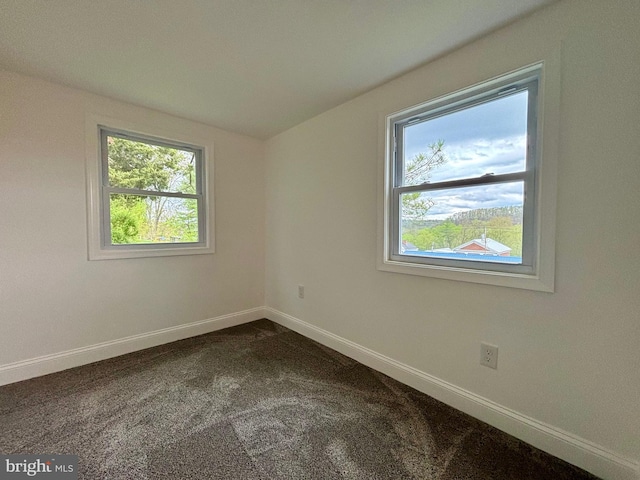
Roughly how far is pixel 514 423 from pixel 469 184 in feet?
4.47

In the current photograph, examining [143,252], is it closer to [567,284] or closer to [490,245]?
[490,245]

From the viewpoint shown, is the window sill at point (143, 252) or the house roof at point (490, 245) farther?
the window sill at point (143, 252)

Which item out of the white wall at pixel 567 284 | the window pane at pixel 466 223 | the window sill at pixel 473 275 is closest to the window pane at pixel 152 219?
the white wall at pixel 567 284

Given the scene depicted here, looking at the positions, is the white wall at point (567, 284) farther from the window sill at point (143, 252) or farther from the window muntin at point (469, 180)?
the window sill at point (143, 252)

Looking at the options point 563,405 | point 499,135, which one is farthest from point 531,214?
point 563,405

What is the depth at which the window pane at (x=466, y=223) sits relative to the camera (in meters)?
1.53

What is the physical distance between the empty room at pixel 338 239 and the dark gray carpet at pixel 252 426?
15mm

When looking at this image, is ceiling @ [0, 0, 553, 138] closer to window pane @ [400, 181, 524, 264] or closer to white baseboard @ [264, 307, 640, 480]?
window pane @ [400, 181, 524, 264]

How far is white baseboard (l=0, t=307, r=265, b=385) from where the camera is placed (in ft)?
6.47

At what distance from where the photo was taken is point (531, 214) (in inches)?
57.0

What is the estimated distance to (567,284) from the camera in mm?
1306

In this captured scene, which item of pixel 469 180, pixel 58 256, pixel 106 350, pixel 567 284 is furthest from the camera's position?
pixel 106 350

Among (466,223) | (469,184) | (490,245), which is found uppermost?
(469,184)

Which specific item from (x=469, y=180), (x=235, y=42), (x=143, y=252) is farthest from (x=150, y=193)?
(x=469, y=180)
